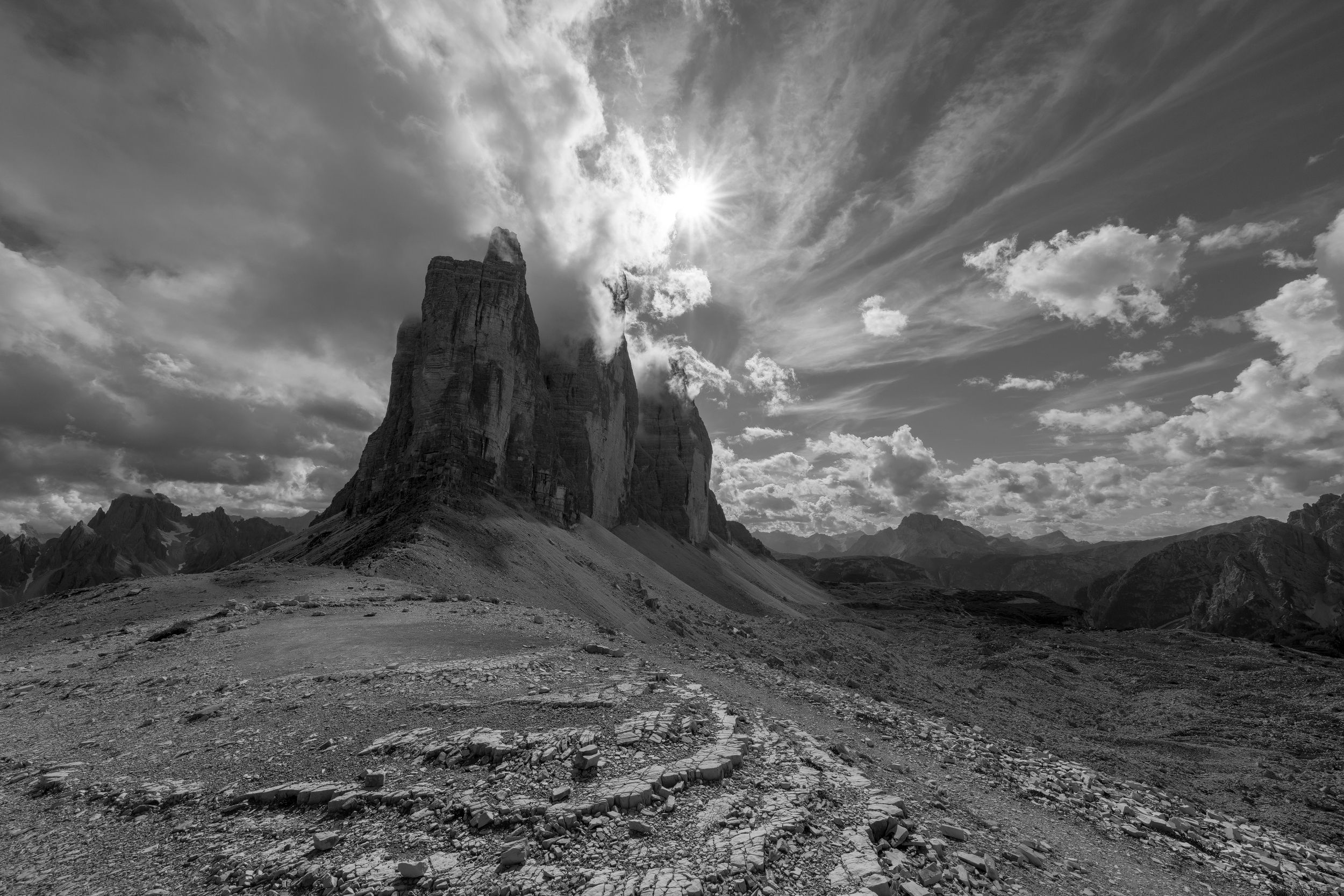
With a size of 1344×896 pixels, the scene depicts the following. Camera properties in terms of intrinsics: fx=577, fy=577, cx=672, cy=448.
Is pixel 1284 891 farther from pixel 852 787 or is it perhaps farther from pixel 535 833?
pixel 535 833

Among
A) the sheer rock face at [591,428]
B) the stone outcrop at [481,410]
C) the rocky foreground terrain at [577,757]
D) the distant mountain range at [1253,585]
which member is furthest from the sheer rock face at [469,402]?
the distant mountain range at [1253,585]

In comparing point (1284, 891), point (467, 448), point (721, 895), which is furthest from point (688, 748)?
point (467, 448)

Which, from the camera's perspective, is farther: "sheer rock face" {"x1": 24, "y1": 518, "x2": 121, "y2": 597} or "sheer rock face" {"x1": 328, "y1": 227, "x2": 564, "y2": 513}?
"sheer rock face" {"x1": 24, "y1": 518, "x2": 121, "y2": 597}

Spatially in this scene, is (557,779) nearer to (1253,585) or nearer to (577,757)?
(577,757)

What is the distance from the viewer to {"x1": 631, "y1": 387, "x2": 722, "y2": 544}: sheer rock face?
109875 millimetres

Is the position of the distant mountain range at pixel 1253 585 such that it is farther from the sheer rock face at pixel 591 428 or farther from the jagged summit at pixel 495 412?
the jagged summit at pixel 495 412

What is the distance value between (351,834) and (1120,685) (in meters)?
47.7

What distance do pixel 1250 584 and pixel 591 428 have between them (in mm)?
114528

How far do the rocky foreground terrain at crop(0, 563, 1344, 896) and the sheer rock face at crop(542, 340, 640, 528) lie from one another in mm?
61049

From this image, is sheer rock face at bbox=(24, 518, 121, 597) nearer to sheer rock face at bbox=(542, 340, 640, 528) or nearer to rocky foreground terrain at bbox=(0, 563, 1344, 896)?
sheer rock face at bbox=(542, 340, 640, 528)

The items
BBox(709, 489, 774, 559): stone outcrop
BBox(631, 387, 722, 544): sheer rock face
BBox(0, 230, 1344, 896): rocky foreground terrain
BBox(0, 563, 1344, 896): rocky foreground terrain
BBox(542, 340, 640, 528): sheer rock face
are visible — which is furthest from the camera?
BBox(709, 489, 774, 559): stone outcrop

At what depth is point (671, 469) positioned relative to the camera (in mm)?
115875

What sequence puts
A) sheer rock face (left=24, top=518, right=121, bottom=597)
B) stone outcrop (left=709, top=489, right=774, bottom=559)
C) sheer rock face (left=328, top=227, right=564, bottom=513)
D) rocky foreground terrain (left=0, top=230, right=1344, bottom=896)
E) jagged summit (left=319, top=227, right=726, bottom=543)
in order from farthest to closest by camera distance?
sheer rock face (left=24, top=518, right=121, bottom=597), stone outcrop (left=709, top=489, right=774, bottom=559), jagged summit (left=319, top=227, right=726, bottom=543), sheer rock face (left=328, top=227, right=564, bottom=513), rocky foreground terrain (left=0, top=230, right=1344, bottom=896)

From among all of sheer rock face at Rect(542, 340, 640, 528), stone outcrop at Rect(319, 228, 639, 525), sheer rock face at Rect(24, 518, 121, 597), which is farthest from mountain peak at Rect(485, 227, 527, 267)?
sheer rock face at Rect(24, 518, 121, 597)
